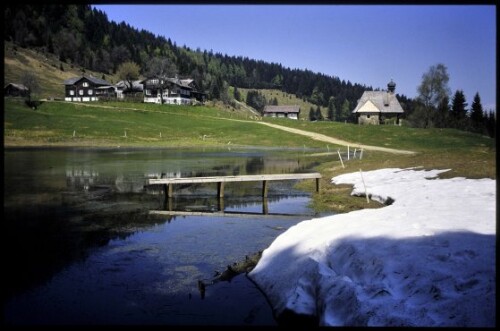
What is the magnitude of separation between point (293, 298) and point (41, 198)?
19.1 meters

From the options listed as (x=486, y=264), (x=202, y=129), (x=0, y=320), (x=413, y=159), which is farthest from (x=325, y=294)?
(x=202, y=129)

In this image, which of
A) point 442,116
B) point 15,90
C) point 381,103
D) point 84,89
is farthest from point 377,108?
point 15,90

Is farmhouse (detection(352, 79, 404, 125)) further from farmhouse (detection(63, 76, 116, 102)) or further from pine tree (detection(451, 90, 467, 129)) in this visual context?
farmhouse (detection(63, 76, 116, 102))

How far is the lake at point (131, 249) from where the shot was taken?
10078 millimetres

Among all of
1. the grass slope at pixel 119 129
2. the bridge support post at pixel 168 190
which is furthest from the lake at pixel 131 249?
the grass slope at pixel 119 129

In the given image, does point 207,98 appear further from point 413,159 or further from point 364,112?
point 413,159

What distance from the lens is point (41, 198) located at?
2384 centimetres

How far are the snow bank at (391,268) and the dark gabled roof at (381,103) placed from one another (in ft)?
310

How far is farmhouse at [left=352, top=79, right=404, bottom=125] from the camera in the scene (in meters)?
106

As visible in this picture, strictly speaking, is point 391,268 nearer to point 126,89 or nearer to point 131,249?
point 131,249

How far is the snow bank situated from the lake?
1134mm

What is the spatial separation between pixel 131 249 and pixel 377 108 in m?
99.7

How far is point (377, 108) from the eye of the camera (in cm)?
10644

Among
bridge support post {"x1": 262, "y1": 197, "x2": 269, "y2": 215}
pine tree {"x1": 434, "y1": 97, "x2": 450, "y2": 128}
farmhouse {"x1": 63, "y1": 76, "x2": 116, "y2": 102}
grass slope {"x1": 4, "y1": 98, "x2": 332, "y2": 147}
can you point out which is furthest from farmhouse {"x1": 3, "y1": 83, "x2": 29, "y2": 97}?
bridge support post {"x1": 262, "y1": 197, "x2": 269, "y2": 215}
